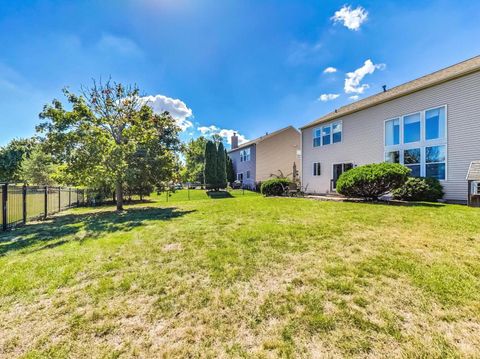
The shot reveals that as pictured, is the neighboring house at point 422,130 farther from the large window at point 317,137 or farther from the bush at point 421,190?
the large window at point 317,137

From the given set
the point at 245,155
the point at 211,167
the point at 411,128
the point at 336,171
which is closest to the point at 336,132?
the point at 336,171

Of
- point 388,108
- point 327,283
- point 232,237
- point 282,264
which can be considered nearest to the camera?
point 327,283

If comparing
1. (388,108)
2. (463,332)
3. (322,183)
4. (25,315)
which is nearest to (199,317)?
(25,315)

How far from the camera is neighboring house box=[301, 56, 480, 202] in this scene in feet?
33.0

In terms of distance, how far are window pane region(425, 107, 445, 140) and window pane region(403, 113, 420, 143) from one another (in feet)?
1.36

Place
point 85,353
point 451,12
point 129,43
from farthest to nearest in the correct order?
1. point 129,43
2. point 451,12
3. point 85,353

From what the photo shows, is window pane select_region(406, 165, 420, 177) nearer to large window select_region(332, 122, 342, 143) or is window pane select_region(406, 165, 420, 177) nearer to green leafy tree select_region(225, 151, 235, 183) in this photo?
large window select_region(332, 122, 342, 143)

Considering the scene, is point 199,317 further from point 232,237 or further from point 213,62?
point 213,62

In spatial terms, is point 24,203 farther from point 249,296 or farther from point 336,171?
point 336,171

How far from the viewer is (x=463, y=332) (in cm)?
215

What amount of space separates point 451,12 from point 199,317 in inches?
565

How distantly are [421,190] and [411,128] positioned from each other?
382 cm

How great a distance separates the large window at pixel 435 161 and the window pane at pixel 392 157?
4.76 ft

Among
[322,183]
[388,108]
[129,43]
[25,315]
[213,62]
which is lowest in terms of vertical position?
[25,315]
